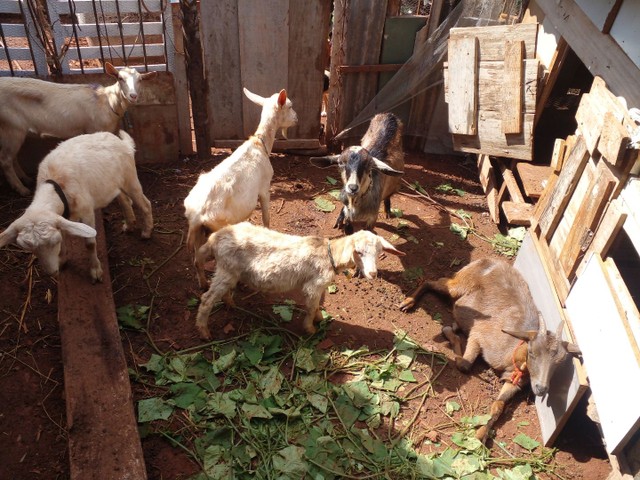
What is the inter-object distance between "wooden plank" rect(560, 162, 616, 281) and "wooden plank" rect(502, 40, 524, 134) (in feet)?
7.44

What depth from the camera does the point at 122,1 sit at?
6.47 metres

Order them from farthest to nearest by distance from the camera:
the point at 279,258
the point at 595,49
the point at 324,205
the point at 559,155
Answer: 1. the point at 324,205
2. the point at 559,155
3. the point at 595,49
4. the point at 279,258

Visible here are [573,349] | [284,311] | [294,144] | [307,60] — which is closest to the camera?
[573,349]

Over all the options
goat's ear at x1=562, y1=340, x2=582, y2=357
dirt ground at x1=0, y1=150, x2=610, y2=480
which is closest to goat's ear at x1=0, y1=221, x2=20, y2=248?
dirt ground at x1=0, y1=150, x2=610, y2=480

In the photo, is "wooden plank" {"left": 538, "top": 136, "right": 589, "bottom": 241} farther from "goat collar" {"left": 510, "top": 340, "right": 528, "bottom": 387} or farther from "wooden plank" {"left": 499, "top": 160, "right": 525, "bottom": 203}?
"goat collar" {"left": 510, "top": 340, "right": 528, "bottom": 387}

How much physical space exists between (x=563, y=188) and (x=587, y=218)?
2.50ft

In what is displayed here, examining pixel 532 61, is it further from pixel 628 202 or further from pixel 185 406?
pixel 185 406

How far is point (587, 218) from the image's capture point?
14.9 ft

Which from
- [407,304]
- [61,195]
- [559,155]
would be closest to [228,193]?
[61,195]

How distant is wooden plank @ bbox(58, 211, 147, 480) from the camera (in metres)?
3.38

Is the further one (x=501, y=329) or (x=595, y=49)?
(x=595, y=49)

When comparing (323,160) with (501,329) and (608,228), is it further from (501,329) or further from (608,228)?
(608,228)

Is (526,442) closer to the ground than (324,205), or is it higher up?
closer to the ground

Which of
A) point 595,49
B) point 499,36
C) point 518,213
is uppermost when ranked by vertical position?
point 595,49
